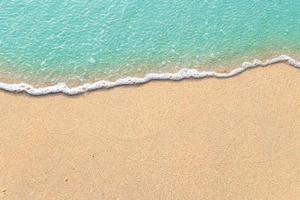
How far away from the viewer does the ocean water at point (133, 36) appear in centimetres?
1222

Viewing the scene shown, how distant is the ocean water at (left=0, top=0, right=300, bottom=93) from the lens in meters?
12.2

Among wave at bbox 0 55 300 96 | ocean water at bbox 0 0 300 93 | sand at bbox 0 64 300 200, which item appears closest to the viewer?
sand at bbox 0 64 300 200

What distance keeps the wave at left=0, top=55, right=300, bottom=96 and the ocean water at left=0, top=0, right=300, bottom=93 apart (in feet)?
0.66

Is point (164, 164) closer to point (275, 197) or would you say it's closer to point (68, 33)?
point (275, 197)

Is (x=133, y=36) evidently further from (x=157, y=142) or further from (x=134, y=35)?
(x=157, y=142)

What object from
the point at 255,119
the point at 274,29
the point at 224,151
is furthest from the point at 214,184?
the point at 274,29

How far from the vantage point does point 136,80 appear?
1195 cm

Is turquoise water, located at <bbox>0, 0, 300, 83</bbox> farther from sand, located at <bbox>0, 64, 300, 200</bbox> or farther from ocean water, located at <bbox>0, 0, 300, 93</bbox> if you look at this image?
sand, located at <bbox>0, 64, 300, 200</bbox>

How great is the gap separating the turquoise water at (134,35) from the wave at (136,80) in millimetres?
248

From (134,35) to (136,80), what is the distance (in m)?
1.76

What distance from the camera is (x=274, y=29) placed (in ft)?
44.7

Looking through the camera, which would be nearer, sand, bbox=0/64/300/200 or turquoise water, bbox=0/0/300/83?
sand, bbox=0/64/300/200

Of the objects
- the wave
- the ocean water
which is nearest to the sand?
the wave

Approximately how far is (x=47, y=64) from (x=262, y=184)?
249 inches
